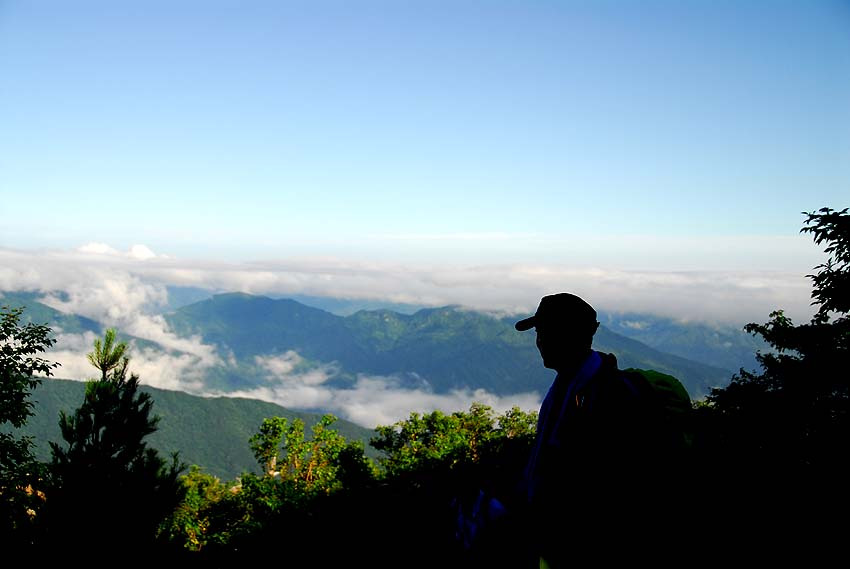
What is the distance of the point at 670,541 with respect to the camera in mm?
2100

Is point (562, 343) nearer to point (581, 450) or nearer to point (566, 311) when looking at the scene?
point (566, 311)

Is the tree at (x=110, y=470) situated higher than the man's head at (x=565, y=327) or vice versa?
the man's head at (x=565, y=327)

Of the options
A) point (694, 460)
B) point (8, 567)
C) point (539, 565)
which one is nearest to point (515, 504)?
point (539, 565)

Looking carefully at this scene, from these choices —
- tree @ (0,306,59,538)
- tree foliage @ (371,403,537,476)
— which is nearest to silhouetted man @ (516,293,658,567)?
tree @ (0,306,59,538)

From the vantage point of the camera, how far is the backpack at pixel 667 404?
2199mm

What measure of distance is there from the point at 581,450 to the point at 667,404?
1.54 ft

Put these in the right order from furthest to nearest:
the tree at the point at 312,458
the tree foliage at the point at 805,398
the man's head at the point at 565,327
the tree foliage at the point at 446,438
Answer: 1. the tree foliage at the point at 446,438
2. the tree at the point at 312,458
3. the tree foliage at the point at 805,398
4. the man's head at the point at 565,327

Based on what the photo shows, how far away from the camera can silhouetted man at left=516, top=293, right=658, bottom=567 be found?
217 cm

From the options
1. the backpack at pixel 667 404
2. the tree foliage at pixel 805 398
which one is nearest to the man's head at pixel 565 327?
the backpack at pixel 667 404

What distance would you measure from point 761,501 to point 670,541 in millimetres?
6478

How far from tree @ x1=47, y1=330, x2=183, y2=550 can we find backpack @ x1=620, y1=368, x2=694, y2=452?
1137cm

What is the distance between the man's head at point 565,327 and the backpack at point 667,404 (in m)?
A: 0.25

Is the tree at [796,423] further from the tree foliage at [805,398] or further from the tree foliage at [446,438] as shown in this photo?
the tree foliage at [446,438]

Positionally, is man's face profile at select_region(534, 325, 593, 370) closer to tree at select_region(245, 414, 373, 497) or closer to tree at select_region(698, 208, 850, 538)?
tree at select_region(698, 208, 850, 538)
